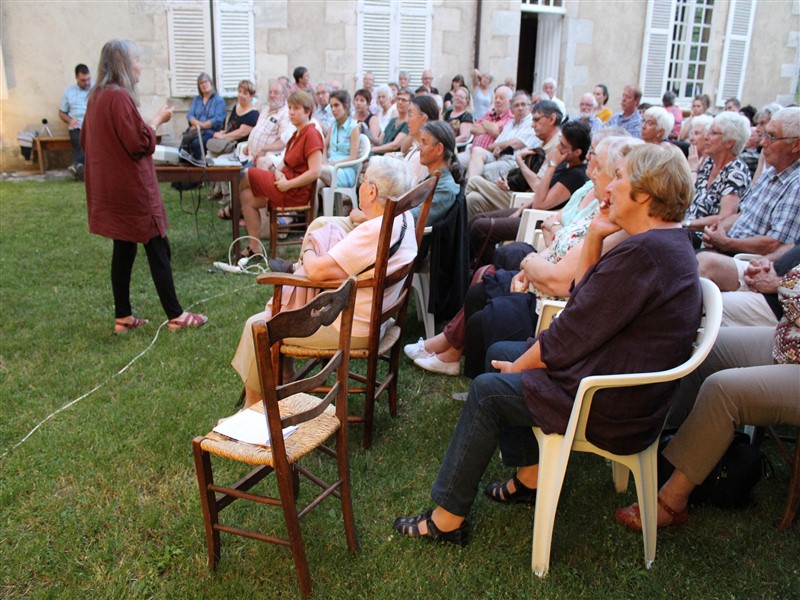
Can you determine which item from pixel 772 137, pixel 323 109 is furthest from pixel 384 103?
pixel 772 137

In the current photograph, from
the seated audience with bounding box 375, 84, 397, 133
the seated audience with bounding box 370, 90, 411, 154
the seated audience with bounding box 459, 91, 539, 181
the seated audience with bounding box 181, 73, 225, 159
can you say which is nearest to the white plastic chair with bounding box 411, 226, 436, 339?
the seated audience with bounding box 459, 91, 539, 181

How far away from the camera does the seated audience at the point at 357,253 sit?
103 inches

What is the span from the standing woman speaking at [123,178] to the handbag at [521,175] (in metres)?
2.55

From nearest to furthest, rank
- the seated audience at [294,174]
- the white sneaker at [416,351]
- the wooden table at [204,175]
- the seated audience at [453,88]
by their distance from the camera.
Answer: the white sneaker at [416,351] → the wooden table at [204,175] → the seated audience at [294,174] → the seated audience at [453,88]

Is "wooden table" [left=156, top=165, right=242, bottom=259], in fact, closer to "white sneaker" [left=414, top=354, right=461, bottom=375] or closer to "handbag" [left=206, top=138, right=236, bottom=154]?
"handbag" [left=206, top=138, right=236, bottom=154]

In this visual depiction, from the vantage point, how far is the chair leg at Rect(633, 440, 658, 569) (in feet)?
6.77

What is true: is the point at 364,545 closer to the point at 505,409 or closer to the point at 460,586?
the point at 460,586

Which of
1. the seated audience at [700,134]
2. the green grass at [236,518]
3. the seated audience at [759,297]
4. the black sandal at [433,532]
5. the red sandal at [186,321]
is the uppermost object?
the seated audience at [700,134]

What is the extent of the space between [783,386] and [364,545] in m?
1.40

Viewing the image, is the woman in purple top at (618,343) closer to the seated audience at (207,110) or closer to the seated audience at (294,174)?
the seated audience at (294,174)

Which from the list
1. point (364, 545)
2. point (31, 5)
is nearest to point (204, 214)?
point (31, 5)

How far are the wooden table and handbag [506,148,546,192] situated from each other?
6.89ft

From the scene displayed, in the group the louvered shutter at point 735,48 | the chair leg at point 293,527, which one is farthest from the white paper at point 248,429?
the louvered shutter at point 735,48

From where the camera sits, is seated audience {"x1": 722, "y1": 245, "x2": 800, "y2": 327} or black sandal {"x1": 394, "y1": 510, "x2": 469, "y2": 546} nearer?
black sandal {"x1": 394, "y1": 510, "x2": 469, "y2": 546}
